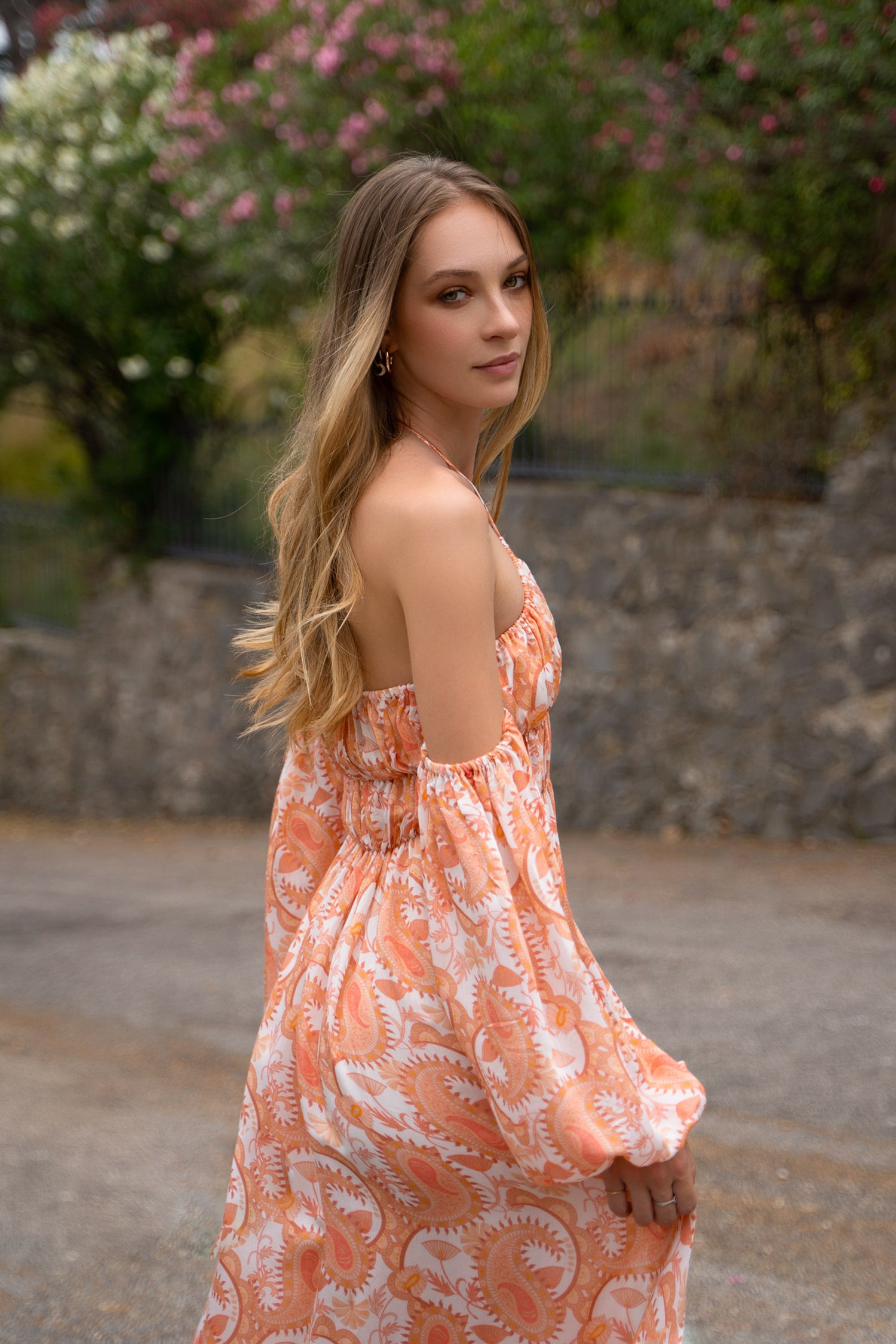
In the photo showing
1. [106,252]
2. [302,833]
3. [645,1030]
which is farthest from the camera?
[106,252]

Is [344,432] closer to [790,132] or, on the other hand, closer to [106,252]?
[790,132]

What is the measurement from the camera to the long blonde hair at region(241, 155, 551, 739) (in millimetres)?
1697

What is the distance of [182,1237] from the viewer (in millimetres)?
3025

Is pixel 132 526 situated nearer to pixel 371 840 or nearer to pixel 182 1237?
pixel 182 1237

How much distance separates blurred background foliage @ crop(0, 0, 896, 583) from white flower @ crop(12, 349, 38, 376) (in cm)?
3

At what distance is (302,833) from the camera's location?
76.8 inches

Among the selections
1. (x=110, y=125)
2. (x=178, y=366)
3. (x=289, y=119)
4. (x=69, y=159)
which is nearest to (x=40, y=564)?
(x=178, y=366)

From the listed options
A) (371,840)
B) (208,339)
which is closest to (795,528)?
(208,339)

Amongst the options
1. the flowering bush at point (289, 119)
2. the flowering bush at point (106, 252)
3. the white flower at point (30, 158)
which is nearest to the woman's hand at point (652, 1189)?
the flowering bush at point (289, 119)

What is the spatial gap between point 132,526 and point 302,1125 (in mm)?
8884

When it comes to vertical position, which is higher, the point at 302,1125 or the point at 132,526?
the point at 132,526

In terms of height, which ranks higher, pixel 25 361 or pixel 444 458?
pixel 25 361

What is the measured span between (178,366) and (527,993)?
28.7 feet

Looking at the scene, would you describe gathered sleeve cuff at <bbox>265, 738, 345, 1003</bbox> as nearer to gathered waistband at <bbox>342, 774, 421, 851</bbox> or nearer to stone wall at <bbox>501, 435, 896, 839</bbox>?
gathered waistband at <bbox>342, 774, 421, 851</bbox>
